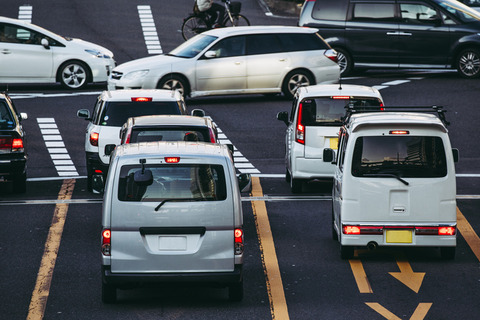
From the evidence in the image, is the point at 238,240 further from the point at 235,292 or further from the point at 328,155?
the point at 328,155

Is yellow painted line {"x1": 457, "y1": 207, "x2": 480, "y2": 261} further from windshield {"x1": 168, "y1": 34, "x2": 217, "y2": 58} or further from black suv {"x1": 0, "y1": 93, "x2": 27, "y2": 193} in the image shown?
windshield {"x1": 168, "y1": 34, "x2": 217, "y2": 58}

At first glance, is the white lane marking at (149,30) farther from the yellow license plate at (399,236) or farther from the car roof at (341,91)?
the yellow license plate at (399,236)

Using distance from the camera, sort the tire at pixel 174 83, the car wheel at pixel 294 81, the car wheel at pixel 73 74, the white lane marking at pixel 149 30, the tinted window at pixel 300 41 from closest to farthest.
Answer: the tire at pixel 174 83
the car wheel at pixel 294 81
the tinted window at pixel 300 41
the car wheel at pixel 73 74
the white lane marking at pixel 149 30

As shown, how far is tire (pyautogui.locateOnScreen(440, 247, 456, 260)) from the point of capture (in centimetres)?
1254

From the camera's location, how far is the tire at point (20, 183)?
16.8 meters

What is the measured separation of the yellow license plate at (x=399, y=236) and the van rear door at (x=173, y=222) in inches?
113

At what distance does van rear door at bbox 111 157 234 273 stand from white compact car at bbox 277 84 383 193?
6.46 meters

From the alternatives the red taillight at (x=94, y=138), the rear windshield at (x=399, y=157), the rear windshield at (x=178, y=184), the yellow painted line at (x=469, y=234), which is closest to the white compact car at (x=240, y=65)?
the red taillight at (x=94, y=138)

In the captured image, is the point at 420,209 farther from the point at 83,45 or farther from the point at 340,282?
the point at 83,45

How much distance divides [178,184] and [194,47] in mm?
15365

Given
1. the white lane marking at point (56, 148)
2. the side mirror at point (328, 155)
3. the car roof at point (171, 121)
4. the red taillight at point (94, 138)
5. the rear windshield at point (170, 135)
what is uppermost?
the car roof at point (171, 121)

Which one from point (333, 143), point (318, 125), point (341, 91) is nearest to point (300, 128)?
point (318, 125)

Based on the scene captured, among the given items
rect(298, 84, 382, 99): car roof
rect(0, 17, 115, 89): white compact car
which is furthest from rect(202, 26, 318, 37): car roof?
rect(298, 84, 382, 99): car roof

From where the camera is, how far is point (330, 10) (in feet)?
91.4
